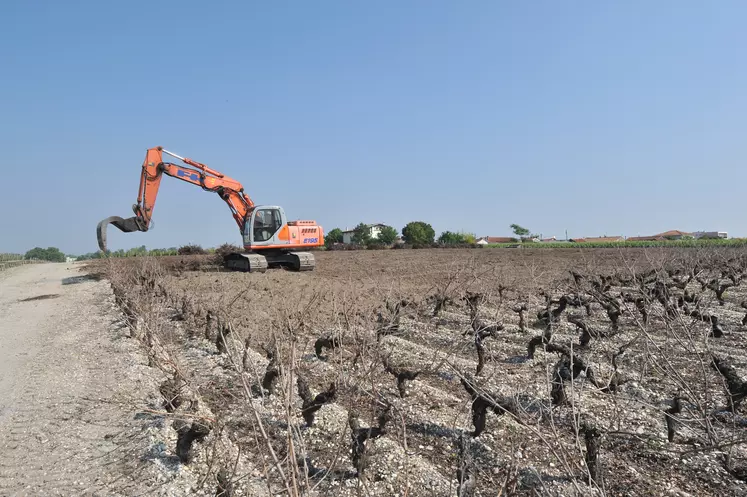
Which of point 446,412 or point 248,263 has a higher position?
point 248,263

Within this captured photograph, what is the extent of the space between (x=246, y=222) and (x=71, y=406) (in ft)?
43.2

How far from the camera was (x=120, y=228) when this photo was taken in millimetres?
16031

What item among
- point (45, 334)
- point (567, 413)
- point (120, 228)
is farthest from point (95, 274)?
point (567, 413)

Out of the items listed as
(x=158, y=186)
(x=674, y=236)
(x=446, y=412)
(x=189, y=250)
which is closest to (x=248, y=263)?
(x=158, y=186)

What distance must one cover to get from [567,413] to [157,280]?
10554mm

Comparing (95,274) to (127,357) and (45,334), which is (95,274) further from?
(127,357)

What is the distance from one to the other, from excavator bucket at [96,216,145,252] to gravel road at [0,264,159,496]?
4130mm

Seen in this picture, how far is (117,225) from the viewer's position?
1597 centimetres

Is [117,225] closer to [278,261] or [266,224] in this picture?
[266,224]

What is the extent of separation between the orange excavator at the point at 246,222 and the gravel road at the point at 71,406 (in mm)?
6276

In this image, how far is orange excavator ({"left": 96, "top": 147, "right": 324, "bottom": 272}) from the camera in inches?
658

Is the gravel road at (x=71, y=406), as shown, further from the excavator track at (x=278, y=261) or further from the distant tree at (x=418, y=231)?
the distant tree at (x=418, y=231)

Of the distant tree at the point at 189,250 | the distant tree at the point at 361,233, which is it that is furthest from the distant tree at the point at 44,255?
the distant tree at the point at 361,233

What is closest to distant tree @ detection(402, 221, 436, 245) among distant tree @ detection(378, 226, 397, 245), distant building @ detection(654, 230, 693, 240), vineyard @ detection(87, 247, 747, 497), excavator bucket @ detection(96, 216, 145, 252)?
distant tree @ detection(378, 226, 397, 245)
